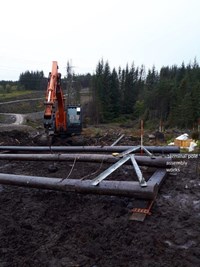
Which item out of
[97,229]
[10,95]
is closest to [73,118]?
[97,229]

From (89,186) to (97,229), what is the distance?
1.15 metres

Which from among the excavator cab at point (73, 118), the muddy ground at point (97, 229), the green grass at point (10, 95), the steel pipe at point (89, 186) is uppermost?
the green grass at point (10, 95)

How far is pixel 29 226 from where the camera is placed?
532 centimetres

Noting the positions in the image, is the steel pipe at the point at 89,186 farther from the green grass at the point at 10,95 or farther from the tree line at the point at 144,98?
the green grass at the point at 10,95

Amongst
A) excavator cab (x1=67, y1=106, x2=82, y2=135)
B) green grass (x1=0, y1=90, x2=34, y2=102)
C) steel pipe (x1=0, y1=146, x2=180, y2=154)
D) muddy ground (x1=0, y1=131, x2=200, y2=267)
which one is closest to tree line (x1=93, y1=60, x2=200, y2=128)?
green grass (x1=0, y1=90, x2=34, y2=102)

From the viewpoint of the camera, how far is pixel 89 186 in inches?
239

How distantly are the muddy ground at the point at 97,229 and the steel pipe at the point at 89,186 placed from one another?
9.9 inches

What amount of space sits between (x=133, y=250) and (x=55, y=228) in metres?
1.47

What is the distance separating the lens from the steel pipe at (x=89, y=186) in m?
5.61

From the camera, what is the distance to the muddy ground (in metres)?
4.21

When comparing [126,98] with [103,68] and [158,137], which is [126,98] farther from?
[158,137]

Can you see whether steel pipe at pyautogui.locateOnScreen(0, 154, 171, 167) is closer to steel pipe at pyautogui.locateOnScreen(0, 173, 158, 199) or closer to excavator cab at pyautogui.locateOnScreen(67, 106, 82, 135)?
steel pipe at pyautogui.locateOnScreen(0, 173, 158, 199)

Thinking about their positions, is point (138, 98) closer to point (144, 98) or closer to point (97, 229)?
point (144, 98)

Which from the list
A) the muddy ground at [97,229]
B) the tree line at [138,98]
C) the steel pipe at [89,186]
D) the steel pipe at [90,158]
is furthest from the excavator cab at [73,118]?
the tree line at [138,98]
